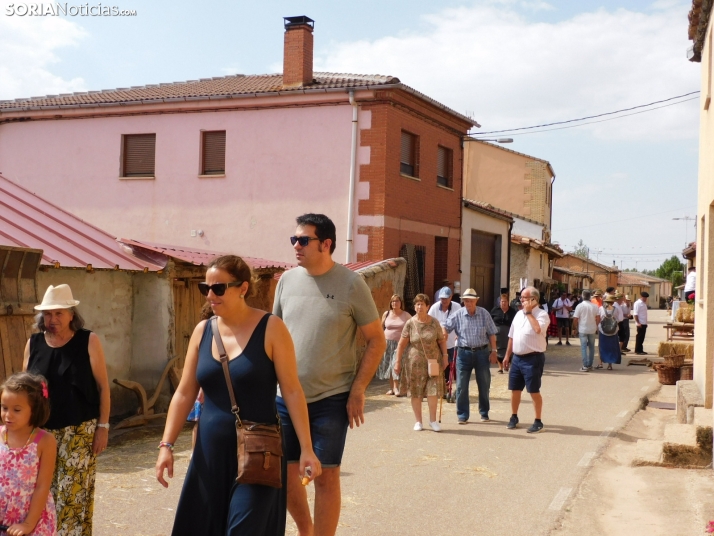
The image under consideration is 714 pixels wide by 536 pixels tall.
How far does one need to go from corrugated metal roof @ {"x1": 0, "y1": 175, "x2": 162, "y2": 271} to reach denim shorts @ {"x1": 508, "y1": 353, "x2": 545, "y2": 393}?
5022 millimetres

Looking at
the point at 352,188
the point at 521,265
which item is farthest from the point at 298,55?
the point at 521,265

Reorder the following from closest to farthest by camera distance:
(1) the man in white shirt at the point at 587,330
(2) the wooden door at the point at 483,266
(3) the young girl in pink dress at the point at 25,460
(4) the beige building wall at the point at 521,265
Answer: (3) the young girl in pink dress at the point at 25,460 < (1) the man in white shirt at the point at 587,330 < (2) the wooden door at the point at 483,266 < (4) the beige building wall at the point at 521,265

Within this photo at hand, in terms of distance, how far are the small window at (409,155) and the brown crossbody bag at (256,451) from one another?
18156mm

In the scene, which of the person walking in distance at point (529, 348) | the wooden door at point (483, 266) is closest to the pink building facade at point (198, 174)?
the wooden door at point (483, 266)

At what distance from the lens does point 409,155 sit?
72.7 ft

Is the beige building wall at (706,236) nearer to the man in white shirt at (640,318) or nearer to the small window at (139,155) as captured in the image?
the man in white shirt at (640,318)

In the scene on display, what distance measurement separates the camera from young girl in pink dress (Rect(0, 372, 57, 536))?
4160 mm

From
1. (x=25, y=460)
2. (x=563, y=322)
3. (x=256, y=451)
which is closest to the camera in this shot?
(x=256, y=451)

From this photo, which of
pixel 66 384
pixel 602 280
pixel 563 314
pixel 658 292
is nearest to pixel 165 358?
pixel 66 384

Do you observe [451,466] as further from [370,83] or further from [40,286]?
[370,83]

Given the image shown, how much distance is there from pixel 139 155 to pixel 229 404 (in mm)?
20083

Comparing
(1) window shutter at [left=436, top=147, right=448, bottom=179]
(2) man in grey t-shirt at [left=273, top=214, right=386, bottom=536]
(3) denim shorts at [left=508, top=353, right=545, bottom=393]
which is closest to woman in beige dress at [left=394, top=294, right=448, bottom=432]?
(3) denim shorts at [left=508, top=353, right=545, bottom=393]

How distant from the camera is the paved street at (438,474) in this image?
252 inches

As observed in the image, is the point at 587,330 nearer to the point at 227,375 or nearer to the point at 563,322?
the point at 563,322
